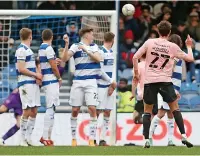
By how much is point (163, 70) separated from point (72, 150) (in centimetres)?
198

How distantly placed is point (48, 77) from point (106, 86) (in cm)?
141

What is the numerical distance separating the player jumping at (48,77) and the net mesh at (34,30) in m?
1.84

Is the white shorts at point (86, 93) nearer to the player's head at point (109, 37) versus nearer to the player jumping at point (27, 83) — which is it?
the player jumping at point (27, 83)

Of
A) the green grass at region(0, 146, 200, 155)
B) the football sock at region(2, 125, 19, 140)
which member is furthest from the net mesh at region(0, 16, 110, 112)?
the green grass at region(0, 146, 200, 155)

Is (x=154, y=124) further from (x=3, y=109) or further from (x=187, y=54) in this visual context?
(x=3, y=109)

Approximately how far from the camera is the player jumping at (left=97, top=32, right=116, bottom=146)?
18.6 metres

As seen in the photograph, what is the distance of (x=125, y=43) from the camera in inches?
989

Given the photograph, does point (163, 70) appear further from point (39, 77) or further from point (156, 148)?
point (39, 77)

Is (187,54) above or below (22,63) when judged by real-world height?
above

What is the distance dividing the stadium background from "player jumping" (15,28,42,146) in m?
1.81

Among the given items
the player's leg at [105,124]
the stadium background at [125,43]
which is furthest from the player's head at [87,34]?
the stadium background at [125,43]

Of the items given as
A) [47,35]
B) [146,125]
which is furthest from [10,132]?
[146,125]

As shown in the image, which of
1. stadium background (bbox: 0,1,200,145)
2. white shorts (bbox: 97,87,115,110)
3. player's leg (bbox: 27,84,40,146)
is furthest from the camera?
stadium background (bbox: 0,1,200,145)

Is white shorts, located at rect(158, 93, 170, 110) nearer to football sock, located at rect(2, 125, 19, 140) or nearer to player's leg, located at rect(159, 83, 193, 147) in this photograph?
player's leg, located at rect(159, 83, 193, 147)
